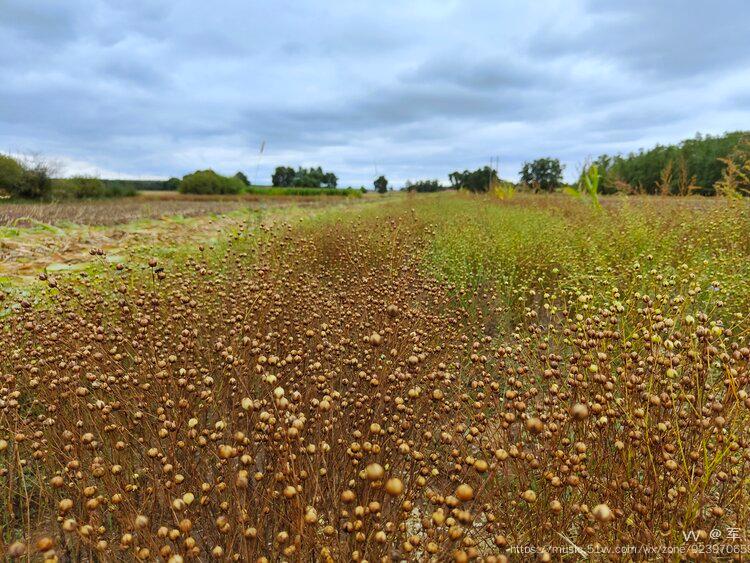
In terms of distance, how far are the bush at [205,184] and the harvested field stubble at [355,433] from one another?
3509 centimetres

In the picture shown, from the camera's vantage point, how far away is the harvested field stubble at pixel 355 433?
52.8 inches

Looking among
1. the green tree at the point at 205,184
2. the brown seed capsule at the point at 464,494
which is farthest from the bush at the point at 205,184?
the brown seed capsule at the point at 464,494

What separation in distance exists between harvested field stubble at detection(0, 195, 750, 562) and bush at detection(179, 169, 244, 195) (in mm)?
35090

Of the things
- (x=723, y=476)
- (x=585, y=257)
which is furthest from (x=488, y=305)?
(x=723, y=476)

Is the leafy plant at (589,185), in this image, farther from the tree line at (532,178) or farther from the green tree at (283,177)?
the green tree at (283,177)

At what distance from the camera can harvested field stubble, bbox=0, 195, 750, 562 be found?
1342mm

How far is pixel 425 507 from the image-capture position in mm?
1804

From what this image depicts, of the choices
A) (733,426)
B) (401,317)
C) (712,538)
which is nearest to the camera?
(712,538)

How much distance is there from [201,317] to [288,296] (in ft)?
2.14

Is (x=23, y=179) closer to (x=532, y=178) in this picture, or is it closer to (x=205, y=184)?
(x=205, y=184)

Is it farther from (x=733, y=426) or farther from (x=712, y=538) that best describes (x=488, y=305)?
(x=712, y=538)

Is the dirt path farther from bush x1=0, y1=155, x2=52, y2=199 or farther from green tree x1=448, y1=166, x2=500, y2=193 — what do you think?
green tree x1=448, y1=166, x2=500, y2=193

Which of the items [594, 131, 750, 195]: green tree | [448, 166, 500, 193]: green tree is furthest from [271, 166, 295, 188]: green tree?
[594, 131, 750, 195]: green tree

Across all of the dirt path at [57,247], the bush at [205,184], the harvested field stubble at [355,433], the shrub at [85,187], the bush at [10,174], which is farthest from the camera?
the bush at [205,184]
